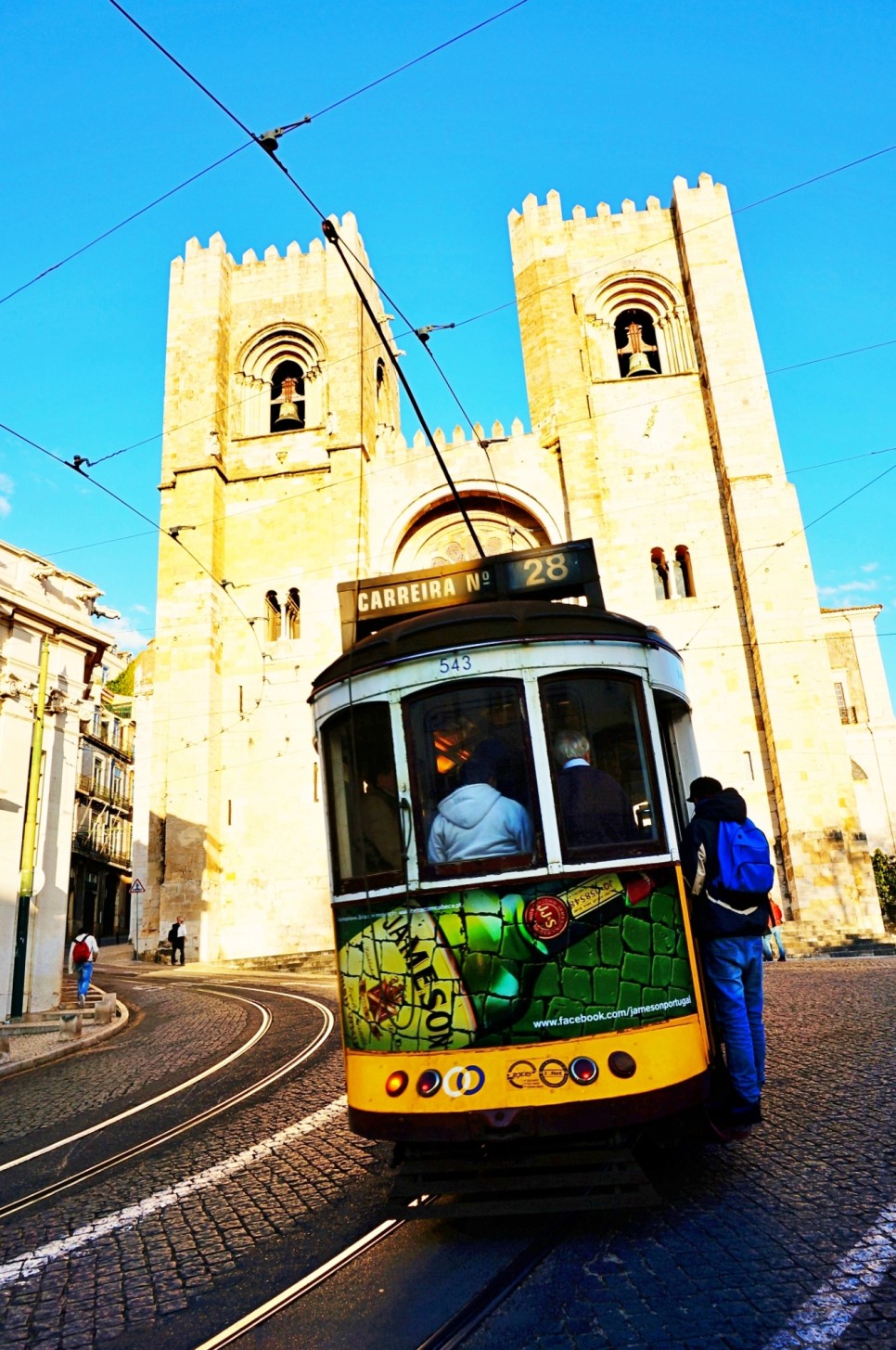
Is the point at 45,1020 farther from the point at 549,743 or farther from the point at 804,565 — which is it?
the point at 804,565

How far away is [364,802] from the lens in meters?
3.39

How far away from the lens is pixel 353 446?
72.8 ft

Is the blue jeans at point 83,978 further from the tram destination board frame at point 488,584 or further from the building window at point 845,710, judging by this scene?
the building window at point 845,710

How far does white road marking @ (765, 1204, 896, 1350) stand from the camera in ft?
6.98

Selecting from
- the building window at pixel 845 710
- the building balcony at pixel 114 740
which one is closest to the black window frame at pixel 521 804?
the building window at pixel 845 710

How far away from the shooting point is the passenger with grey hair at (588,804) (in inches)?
122

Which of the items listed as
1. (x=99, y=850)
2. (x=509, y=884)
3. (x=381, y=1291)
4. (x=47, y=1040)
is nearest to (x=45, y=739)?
(x=47, y=1040)

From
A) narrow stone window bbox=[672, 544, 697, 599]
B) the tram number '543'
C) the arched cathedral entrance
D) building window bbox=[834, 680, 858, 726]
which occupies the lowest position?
the tram number '543'

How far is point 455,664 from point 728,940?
1562 millimetres

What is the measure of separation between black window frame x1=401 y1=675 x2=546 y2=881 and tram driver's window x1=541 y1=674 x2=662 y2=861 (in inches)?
3.2

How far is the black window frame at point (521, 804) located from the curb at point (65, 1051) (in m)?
6.76

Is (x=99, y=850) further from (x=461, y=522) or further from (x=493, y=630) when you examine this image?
(x=493, y=630)

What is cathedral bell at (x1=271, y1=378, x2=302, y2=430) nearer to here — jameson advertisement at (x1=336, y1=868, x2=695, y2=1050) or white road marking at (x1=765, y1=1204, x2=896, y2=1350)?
jameson advertisement at (x1=336, y1=868, x2=695, y2=1050)

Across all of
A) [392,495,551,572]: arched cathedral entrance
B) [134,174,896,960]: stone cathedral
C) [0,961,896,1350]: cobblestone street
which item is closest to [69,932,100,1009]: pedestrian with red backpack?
[134,174,896,960]: stone cathedral
